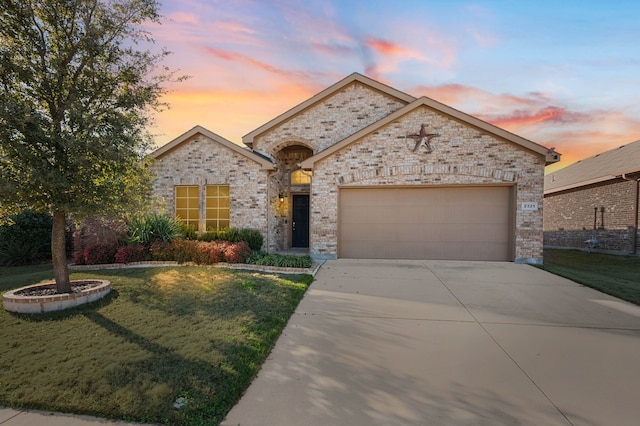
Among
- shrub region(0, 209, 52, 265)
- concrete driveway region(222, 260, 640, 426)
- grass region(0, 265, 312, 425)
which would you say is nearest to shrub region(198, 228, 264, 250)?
grass region(0, 265, 312, 425)

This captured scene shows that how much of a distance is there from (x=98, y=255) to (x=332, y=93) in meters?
10.9

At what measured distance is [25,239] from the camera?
1048 cm

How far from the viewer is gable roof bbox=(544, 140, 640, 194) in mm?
14164

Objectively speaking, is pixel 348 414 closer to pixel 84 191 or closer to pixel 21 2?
pixel 84 191

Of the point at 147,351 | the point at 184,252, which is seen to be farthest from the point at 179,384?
the point at 184,252

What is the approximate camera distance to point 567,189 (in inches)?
698

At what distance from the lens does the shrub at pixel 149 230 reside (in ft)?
→ 31.2

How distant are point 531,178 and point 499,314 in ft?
22.7

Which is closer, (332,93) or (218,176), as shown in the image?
(218,176)

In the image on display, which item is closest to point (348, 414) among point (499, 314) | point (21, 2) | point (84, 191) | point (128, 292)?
point (499, 314)

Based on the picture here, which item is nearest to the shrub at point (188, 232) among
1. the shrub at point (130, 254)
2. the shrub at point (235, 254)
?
the shrub at point (130, 254)

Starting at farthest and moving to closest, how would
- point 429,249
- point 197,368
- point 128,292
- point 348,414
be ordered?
point 429,249 < point 128,292 < point 197,368 < point 348,414

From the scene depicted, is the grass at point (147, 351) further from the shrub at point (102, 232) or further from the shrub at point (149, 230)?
the shrub at point (102, 232)

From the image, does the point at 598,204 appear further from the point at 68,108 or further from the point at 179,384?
the point at 68,108
